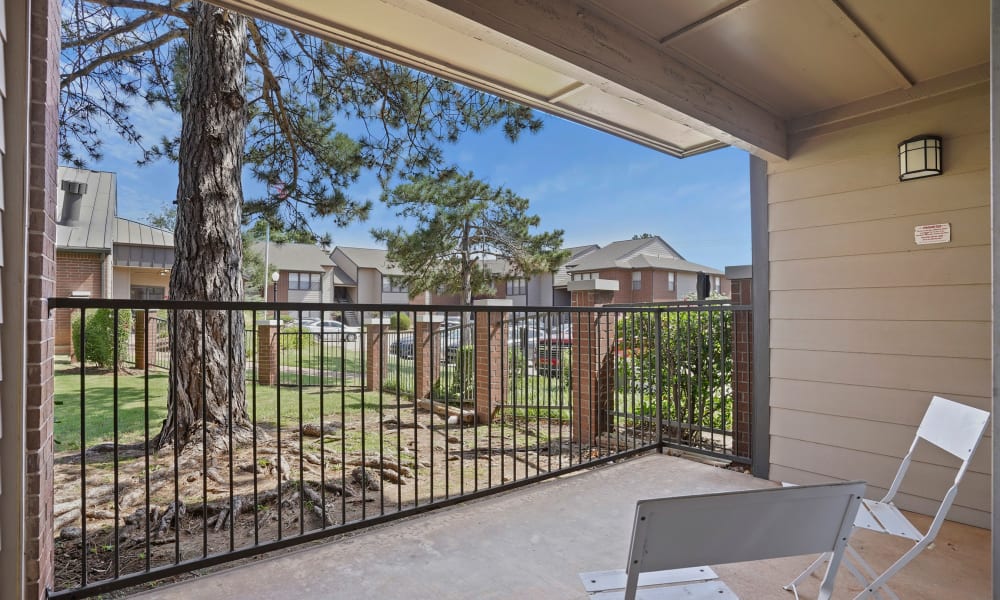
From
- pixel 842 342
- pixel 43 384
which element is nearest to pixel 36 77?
pixel 43 384

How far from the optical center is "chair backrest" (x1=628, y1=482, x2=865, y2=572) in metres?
0.90

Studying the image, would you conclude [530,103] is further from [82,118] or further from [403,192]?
[403,192]

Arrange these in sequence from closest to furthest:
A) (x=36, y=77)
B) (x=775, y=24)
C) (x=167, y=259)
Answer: (x=36, y=77) < (x=775, y=24) < (x=167, y=259)

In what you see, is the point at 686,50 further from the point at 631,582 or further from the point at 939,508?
the point at 631,582

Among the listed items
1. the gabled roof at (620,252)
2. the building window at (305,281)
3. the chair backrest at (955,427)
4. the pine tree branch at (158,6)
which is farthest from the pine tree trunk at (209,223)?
the building window at (305,281)

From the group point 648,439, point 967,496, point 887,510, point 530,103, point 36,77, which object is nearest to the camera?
point 36,77

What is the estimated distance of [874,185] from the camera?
2.81 meters

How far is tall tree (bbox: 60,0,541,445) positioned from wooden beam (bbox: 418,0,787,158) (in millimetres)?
2121

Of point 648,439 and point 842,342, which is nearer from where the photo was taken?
point 842,342

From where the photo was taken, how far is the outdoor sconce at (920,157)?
8.42ft

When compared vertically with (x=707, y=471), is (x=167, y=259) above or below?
above

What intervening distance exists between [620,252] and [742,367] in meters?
24.3

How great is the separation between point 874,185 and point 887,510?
1.79m

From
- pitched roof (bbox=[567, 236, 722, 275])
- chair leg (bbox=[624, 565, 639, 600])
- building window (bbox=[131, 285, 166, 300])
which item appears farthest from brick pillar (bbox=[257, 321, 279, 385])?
pitched roof (bbox=[567, 236, 722, 275])
